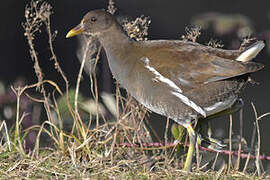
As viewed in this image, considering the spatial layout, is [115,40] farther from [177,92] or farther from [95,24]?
[177,92]

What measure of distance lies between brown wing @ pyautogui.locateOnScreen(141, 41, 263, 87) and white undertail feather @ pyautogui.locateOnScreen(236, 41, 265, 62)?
0.15 feet

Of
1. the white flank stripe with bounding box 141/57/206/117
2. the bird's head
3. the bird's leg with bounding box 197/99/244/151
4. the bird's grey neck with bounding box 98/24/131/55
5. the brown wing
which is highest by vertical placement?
the bird's head

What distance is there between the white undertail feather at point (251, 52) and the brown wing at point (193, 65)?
5 centimetres

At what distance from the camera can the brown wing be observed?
7.55 ft

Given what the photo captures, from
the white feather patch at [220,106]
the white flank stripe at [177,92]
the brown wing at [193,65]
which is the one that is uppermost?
the brown wing at [193,65]

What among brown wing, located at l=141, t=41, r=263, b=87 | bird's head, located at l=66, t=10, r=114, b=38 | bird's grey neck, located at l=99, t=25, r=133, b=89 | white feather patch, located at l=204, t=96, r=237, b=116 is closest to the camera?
brown wing, located at l=141, t=41, r=263, b=87

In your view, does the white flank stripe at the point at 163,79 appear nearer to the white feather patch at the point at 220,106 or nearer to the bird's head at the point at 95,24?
the white feather patch at the point at 220,106

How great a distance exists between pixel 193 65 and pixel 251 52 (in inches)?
10.3

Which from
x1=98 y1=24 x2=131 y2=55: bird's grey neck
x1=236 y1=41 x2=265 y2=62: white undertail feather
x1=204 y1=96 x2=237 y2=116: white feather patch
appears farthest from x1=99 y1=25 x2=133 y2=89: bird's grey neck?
x1=236 y1=41 x2=265 y2=62: white undertail feather

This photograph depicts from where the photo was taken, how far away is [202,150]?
263 centimetres

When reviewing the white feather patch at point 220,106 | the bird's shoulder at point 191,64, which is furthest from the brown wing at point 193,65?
the white feather patch at point 220,106

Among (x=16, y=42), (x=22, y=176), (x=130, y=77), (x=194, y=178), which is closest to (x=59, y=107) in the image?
(x=130, y=77)

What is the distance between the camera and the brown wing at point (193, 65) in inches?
90.6

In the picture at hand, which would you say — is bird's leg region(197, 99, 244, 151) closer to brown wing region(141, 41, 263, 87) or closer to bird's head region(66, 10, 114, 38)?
brown wing region(141, 41, 263, 87)
